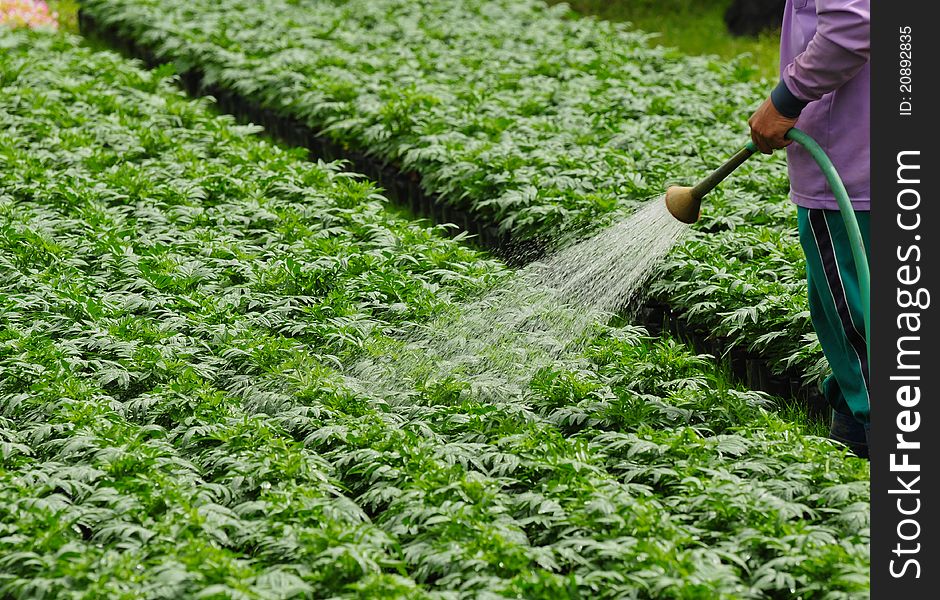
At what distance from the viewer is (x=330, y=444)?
383cm

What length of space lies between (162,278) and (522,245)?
1.88m

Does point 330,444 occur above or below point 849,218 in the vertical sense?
below

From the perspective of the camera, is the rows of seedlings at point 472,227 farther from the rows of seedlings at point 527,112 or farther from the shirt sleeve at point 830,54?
the shirt sleeve at point 830,54

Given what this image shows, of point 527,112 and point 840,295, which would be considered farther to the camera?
point 527,112

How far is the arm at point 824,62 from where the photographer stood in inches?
130

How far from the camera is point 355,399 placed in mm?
4105

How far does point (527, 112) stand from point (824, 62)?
4491 millimetres

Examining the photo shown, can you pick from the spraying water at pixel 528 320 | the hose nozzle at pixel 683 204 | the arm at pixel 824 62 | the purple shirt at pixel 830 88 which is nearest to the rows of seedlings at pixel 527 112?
the spraying water at pixel 528 320

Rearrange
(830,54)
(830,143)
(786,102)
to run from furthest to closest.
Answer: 1. (830,143)
2. (786,102)
3. (830,54)

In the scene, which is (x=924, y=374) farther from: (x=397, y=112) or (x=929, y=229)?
(x=397, y=112)

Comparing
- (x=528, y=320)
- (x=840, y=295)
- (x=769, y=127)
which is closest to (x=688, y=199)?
(x=769, y=127)

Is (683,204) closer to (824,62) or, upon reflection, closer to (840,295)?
(840,295)

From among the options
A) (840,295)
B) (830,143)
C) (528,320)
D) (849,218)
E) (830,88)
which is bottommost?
(528,320)

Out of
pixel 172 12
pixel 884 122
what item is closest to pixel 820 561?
pixel 884 122
